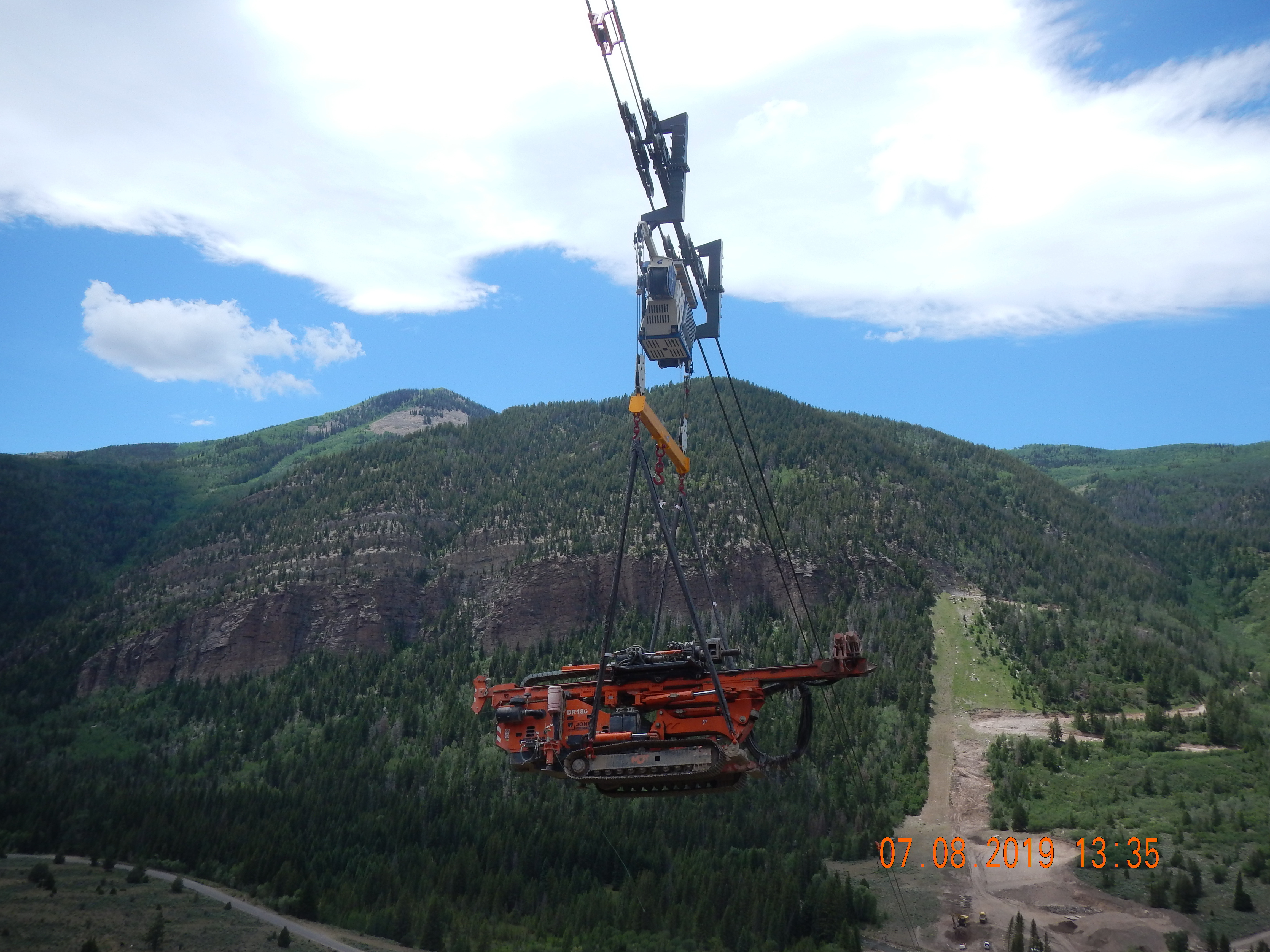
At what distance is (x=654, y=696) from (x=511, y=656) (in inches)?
2841

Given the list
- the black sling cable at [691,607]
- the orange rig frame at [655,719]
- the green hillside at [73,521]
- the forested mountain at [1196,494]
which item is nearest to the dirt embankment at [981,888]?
the orange rig frame at [655,719]

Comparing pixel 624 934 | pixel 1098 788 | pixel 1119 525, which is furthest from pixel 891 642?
pixel 1119 525

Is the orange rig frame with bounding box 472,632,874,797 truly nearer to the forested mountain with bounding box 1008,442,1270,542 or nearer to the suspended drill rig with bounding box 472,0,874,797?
the suspended drill rig with bounding box 472,0,874,797

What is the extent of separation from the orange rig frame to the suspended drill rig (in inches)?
1.2

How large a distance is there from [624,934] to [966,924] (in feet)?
55.2

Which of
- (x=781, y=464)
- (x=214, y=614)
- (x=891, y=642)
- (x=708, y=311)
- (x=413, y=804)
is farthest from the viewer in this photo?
(x=781, y=464)

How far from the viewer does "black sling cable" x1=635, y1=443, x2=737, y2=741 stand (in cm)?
2473

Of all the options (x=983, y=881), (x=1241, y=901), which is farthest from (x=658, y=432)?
(x=983, y=881)

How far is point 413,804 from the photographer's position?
71750 mm

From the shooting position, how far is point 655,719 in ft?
93.5

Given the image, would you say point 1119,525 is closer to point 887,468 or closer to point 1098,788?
point 887,468

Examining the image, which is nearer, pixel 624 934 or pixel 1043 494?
pixel 624 934

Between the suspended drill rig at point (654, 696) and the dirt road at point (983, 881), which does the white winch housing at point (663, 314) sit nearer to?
the suspended drill rig at point (654, 696)
